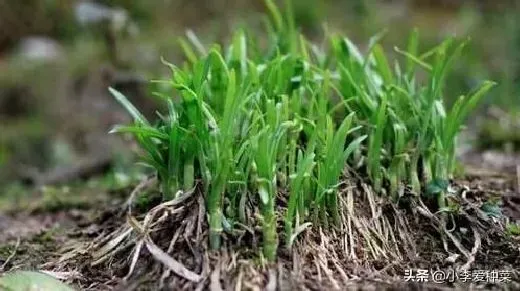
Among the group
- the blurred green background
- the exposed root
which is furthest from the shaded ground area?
the blurred green background

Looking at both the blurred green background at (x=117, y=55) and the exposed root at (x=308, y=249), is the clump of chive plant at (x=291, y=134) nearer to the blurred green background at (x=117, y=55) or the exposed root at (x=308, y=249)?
the exposed root at (x=308, y=249)

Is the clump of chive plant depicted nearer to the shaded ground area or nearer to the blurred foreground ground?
the shaded ground area

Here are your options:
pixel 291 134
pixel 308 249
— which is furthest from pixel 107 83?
pixel 308 249

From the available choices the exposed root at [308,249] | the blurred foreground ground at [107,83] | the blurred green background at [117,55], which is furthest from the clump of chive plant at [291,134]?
the blurred green background at [117,55]

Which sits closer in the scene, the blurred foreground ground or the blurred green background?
the blurred foreground ground

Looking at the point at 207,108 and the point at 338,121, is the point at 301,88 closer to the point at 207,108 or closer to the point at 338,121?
the point at 338,121

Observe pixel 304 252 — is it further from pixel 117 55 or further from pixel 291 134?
pixel 117 55

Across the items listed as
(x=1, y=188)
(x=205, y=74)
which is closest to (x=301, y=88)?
(x=205, y=74)
